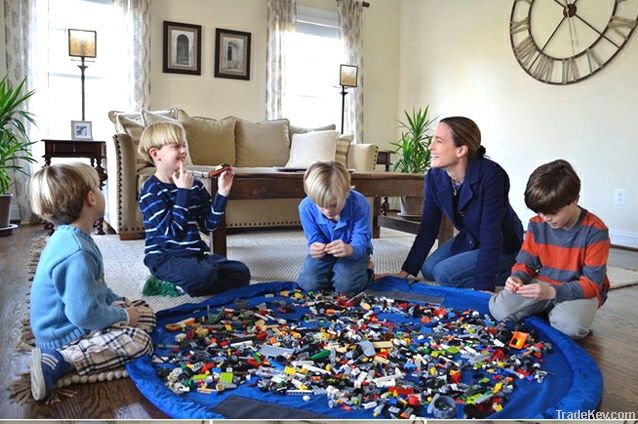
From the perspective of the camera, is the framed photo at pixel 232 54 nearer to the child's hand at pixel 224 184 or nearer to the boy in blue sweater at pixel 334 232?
the child's hand at pixel 224 184

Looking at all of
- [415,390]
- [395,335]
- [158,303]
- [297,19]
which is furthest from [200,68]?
[415,390]

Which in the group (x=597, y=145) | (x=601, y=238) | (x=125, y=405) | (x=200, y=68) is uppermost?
(x=200, y=68)

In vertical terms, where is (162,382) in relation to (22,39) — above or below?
below

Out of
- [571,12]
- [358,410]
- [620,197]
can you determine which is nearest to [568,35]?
[571,12]

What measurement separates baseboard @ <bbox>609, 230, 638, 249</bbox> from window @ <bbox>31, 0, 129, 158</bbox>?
445cm

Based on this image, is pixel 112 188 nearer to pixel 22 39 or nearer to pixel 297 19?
pixel 22 39

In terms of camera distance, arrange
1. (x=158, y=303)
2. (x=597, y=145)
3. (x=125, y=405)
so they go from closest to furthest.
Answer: (x=125, y=405) < (x=158, y=303) < (x=597, y=145)

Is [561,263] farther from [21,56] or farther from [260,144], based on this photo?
[21,56]

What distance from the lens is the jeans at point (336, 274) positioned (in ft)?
7.36

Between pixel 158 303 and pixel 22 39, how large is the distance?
354 centimetres

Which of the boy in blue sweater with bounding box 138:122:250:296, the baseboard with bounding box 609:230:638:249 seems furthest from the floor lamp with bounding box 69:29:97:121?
the baseboard with bounding box 609:230:638:249

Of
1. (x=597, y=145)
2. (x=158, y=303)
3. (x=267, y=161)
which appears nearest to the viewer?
(x=158, y=303)

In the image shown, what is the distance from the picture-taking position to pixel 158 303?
84.1 inches

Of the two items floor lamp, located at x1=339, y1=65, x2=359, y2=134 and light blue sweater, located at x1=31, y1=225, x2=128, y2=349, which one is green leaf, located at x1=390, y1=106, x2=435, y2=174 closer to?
floor lamp, located at x1=339, y1=65, x2=359, y2=134
